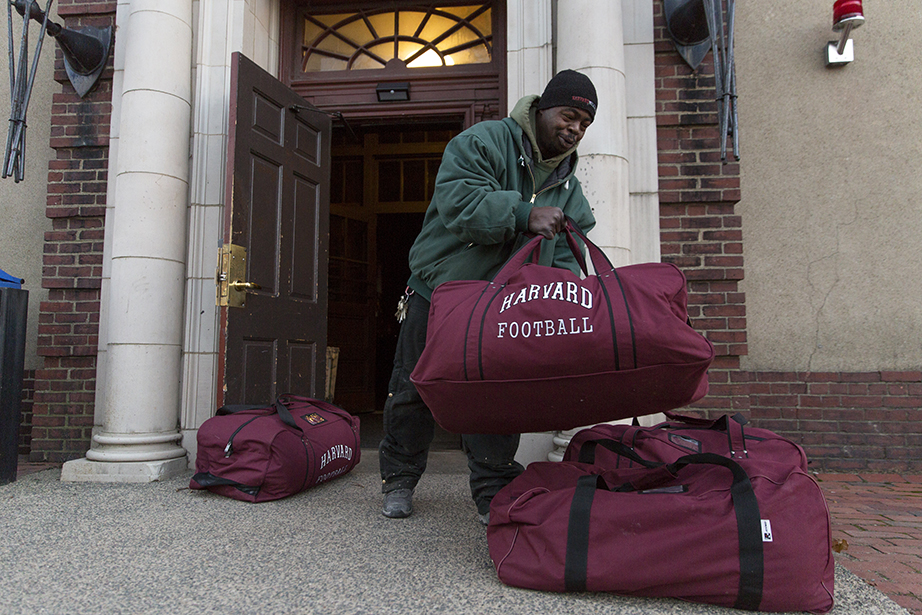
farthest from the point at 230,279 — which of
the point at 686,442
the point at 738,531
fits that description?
the point at 738,531

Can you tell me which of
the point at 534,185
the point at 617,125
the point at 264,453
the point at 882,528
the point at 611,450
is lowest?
the point at 882,528

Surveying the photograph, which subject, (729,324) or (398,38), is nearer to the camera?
(729,324)

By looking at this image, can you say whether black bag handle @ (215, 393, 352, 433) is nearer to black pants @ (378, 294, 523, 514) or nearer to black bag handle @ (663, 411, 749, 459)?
black pants @ (378, 294, 523, 514)

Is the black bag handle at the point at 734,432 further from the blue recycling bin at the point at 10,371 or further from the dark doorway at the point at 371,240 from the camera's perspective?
the dark doorway at the point at 371,240

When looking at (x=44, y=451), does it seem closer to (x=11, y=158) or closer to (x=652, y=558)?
(x=11, y=158)

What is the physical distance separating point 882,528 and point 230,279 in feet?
11.2

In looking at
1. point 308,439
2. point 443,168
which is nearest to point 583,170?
point 443,168

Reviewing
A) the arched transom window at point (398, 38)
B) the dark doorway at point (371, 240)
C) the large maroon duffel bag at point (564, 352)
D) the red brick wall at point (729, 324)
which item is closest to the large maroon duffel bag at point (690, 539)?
the large maroon duffel bag at point (564, 352)

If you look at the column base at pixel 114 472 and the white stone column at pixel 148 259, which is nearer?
the column base at pixel 114 472

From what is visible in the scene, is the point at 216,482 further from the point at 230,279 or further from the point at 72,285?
the point at 72,285

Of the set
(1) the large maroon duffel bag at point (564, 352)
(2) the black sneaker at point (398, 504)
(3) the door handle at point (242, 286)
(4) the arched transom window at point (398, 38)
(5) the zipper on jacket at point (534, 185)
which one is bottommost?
(2) the black sneaker at point (398, 504)

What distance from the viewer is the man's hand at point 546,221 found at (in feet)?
6.48

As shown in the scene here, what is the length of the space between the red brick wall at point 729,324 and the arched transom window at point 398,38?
1.35 m

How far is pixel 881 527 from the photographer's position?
2529 millimetres
